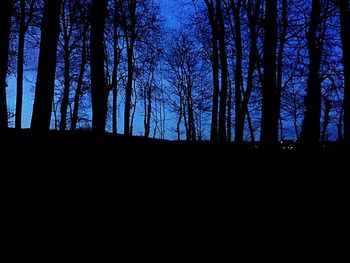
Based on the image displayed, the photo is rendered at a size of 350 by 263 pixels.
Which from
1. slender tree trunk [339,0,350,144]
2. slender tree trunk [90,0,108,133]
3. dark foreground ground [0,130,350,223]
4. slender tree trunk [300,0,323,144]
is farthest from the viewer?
slender tree trunk [300,0,323,144]

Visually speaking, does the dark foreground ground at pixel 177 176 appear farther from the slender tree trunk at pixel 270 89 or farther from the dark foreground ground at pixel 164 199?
the slender tree trunk at pixel 270 89

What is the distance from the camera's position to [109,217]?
445 cm

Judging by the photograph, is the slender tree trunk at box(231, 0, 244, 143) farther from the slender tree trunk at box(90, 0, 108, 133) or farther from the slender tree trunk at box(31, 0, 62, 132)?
the slender tree trunk at box(31, 0, 62, 132)

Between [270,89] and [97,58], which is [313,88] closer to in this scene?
[270,89]

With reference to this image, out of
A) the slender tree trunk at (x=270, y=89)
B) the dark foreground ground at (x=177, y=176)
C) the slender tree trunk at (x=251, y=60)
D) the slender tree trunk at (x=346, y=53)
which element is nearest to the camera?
the dark foreground ground at (x=177, y=176)

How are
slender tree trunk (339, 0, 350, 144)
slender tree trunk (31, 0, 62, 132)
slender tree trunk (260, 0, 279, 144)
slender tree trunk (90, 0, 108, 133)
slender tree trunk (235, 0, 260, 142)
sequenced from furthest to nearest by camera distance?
slender tree trunk (235, 0, 260, 142) → slender tree trunk (339, 0, 350, 144) → slender tree trunk (90, 0, 108, 133) → slender tree trunk (260, 0, 279, 144) → slender tree trunk (31, 0, 62, 132)

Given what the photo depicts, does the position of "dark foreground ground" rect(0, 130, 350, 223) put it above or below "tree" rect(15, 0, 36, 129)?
below

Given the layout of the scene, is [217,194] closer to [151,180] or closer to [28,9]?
[151,180]

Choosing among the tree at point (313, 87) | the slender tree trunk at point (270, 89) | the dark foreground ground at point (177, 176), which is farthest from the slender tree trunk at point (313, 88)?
the slender tree trunk at point (270, 89)

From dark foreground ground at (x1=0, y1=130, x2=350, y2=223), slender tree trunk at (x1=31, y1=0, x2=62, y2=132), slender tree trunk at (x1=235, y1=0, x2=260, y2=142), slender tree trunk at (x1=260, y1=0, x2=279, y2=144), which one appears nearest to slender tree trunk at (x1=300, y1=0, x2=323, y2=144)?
dark foreground ground at (x1=0, y1=130, x2=350, y2=223)

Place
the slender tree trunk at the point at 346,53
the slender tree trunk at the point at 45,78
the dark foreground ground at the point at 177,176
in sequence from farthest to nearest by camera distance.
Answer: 1. the slender tree trunk at the point at 346,53
2. the slender tree trunk at the point at 45,78
3. the dark foreground ground at the point at 177,176

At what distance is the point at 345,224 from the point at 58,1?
8.21 metres

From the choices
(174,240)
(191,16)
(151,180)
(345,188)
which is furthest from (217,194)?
(191,16)

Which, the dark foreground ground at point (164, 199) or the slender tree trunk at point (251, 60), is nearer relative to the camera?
the dark foreground ground at point (164, 199)
